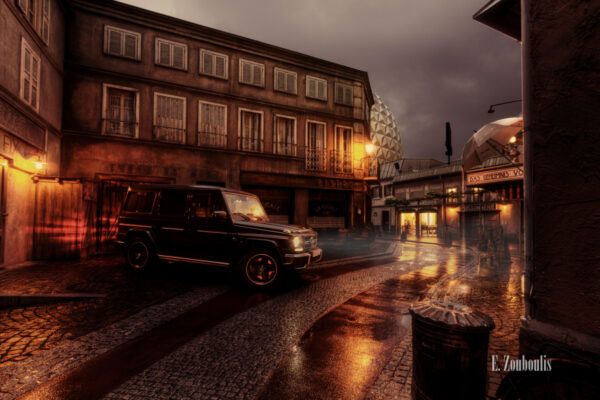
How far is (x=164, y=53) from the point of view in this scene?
15062 mm

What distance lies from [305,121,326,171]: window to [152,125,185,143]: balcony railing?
282 inches

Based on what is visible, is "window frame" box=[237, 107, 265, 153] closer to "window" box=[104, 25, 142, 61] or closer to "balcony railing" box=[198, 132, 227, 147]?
"balcony railing" box=[198, 132, 227, 147]

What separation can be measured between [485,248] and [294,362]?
11.4 meters

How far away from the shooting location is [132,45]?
1447 cm

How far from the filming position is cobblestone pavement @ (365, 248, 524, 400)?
3.19 meters

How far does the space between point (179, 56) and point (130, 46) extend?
2.23 m

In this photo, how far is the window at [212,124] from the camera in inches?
616

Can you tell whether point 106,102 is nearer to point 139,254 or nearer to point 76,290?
point 139,254

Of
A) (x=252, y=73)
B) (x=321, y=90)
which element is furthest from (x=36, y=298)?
(x=321, y=90)

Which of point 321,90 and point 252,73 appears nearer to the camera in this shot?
point 252,73

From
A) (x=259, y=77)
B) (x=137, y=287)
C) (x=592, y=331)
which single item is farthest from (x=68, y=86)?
(x=592, y=331)

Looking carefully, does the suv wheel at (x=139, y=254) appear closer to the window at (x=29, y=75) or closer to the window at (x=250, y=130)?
the window at (x=29, y=75)

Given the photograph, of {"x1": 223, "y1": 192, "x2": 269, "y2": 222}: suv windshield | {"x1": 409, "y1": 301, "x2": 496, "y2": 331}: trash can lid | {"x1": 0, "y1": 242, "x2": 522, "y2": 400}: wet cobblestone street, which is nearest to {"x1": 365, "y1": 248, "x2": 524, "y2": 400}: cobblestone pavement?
{"x1": 0, "y1": 242, "x2": 522, "y2": 400}: wet cobblestone street

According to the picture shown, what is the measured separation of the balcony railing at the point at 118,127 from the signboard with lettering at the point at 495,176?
14.9 m
